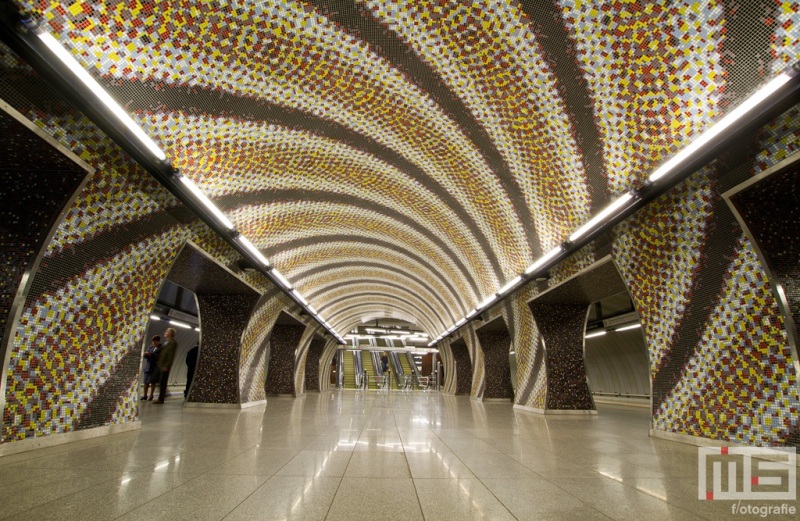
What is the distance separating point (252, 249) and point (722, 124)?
8168 millimetres

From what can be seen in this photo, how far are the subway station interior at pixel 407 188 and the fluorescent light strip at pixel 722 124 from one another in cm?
4

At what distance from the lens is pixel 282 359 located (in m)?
20.0

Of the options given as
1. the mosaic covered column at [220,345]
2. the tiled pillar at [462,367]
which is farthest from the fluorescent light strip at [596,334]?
the mosaic covered column at [220,345]

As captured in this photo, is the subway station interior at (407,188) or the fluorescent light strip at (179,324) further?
the fluorescent light strip at (179,324)

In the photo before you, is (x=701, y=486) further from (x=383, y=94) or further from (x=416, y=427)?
(x=383, y=94)

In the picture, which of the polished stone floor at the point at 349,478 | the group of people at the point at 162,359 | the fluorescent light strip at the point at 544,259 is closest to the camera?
the polished stone floor at the point at 349,478

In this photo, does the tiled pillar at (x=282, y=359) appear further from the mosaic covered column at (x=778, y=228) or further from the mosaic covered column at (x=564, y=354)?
the mosaic covered column at (x=778, y=228)

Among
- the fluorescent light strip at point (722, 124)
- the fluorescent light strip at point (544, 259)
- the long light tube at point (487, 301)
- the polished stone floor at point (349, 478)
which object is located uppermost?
the fluorescent light strip at point (722, 124)

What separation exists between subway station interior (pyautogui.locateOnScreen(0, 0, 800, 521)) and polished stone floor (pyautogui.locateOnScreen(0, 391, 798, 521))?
4cm

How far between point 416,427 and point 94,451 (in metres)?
5.02

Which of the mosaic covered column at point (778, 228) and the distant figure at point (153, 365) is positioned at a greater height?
the mosaic covered column at point (778, 228)

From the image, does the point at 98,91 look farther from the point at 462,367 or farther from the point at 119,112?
the point at 462,367

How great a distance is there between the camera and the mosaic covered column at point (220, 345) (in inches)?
485

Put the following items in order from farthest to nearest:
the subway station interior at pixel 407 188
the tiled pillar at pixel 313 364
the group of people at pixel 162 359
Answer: the tiled pillar at pixel 313 364
the group of people at pixel 162 359
the subway station interior at pixel 407 188
